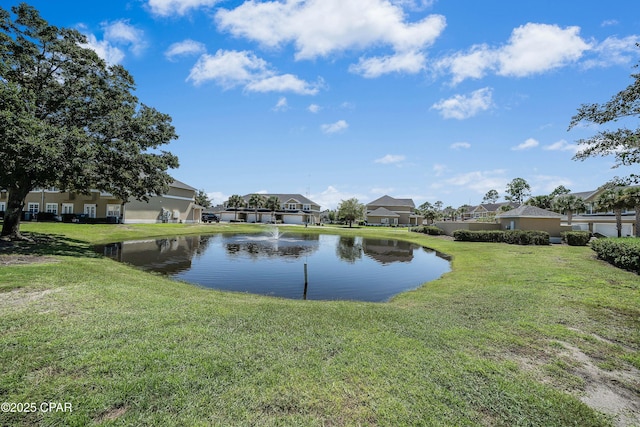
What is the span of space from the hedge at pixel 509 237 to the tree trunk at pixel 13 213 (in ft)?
129

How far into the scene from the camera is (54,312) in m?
7.10

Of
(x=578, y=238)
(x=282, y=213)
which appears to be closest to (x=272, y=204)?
(x=282, y=213)

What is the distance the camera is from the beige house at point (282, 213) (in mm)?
84375

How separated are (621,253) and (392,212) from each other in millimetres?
69167

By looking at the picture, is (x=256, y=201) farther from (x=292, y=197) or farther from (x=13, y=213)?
(x=13, y=213)

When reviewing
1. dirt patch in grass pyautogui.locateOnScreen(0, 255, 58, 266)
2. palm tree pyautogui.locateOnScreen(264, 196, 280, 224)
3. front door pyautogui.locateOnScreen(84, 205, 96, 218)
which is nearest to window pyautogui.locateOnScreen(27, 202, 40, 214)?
front door pyautogui.locateOnScreen(84, 205, 96, 218)

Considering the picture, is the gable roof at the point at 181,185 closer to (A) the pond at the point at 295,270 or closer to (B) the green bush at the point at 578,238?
(A) the pond at the point at 295,270

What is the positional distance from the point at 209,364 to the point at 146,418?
4.15ft

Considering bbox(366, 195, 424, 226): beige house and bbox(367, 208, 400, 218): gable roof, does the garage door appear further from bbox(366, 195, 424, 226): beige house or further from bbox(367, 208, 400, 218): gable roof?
bbox(367, 208, 400, 218): gable roof

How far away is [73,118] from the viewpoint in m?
18.6

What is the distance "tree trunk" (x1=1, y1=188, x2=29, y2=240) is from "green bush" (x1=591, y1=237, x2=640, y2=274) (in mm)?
34179

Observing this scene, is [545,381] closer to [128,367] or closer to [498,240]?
[128,367]

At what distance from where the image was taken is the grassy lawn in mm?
4031

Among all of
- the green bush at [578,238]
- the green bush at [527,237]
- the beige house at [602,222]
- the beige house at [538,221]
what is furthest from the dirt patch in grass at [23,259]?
the beige house at [602,222]
